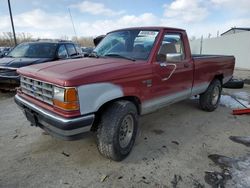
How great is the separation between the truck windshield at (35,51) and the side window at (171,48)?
478 centimetres

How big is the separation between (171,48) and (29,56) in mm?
5421

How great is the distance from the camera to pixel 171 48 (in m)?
4.27

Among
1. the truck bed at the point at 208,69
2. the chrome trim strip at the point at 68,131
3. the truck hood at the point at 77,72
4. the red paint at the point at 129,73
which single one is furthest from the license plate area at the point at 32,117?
the truck bed at the point at 208,69

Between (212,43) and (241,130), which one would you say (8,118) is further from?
(212,43)

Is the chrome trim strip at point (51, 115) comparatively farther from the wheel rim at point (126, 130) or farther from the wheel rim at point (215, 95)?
the wheel rim at point (215, 95)

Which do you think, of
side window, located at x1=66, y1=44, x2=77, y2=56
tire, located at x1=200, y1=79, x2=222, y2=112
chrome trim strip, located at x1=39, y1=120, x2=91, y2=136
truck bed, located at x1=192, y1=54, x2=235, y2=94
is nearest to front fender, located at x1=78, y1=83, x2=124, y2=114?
chrome trim strip, located at x1=39, y1=120, x2=91, y2=136

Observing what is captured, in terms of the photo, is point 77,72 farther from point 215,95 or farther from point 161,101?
point 215,95

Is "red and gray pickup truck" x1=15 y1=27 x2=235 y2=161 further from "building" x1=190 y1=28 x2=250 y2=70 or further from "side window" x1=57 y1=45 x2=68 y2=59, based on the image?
"building" x1=190 y1=28 x2=250 y2=70

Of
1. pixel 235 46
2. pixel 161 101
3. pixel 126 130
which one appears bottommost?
pixel 126 130

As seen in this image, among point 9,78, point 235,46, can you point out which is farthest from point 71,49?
point 235,46

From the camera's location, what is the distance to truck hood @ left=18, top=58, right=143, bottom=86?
107 inches

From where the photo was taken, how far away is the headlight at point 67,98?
268 cm

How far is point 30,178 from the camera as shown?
9.80 ft

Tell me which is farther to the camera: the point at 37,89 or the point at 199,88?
the point at 199,88
